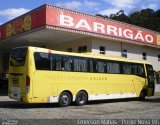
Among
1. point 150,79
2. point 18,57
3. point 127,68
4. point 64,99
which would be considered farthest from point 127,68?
point 18,57

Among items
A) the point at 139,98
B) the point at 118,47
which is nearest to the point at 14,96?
the point at 139,98

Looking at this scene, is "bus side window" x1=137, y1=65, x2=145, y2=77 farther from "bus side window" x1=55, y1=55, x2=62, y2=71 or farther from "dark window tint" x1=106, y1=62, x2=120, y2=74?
"bus side window" x1=55, y1=55, x2=62, y2=71

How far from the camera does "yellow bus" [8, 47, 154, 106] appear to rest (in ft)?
51.2

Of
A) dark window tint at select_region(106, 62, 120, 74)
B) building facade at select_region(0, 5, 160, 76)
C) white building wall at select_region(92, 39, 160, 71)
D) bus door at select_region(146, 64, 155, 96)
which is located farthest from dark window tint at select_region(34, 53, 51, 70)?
white building wall at select_region(92, 39, 160, 71)

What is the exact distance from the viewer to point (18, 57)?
53.1 ft

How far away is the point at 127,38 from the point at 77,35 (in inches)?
212

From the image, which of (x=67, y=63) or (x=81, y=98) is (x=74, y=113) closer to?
(x=67, y=63)

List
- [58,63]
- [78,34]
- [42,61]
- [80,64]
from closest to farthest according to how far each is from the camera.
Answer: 1. [42,61]
2. [58,63]
3. [80,64]
4. [78,34]

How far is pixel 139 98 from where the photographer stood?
2366cm

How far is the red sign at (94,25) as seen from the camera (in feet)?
75.6

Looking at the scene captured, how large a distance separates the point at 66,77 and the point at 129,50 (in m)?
14.9

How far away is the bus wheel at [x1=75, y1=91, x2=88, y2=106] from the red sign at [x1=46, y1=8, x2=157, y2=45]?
254 inches

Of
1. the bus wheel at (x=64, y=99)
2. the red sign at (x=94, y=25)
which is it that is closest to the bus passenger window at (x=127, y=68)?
the red sign at (x=94, y=25)

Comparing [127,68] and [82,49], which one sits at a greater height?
[82,49]
